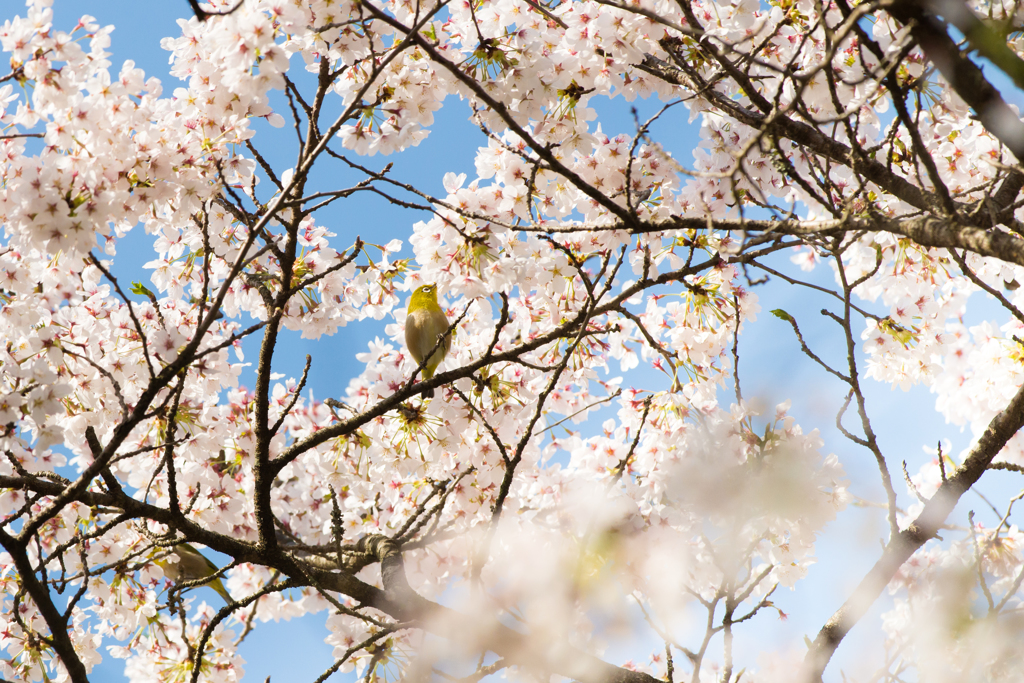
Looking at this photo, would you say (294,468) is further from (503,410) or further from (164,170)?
(164,170)

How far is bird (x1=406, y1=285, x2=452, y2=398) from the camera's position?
4148 mm

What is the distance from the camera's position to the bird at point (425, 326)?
163 inches

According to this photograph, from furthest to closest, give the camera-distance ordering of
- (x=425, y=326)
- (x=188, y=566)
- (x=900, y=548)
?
(x=188, y=566)
(x=425, y=326)
(x=900, y=548)

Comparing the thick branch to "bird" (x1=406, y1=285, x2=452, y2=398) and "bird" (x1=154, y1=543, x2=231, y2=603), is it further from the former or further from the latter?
"bird" (x1=154, y1=543, x2=231, y2=603)

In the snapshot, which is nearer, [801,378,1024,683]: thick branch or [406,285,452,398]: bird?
[801,378,1024,683]: thick branch

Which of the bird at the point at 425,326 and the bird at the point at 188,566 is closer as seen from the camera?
the bird at the point at 425,326

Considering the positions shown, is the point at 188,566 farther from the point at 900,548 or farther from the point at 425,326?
the point at 900,548

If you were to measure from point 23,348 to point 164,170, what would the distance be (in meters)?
1.71

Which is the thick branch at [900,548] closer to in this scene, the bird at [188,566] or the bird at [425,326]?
the bird at [425,326]

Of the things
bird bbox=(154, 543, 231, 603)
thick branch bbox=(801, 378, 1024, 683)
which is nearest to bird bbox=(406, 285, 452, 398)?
bird bbox=(154, 543, 231, 603)

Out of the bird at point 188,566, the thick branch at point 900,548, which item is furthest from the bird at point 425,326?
the thick branch at point 900,548

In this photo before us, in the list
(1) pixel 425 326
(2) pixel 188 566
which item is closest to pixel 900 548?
(1) pixel 425 326

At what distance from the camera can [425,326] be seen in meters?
4.16

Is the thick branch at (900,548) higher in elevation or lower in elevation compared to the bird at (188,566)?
lower
